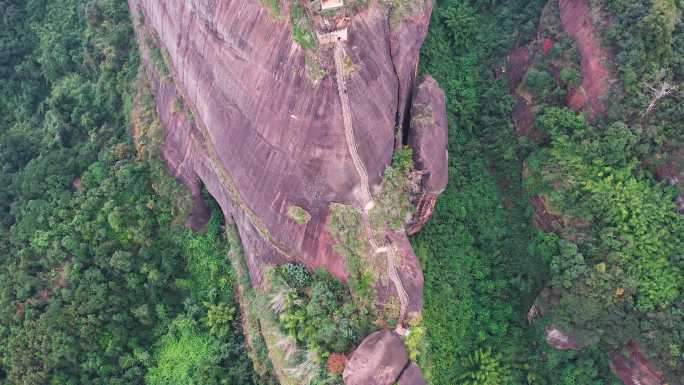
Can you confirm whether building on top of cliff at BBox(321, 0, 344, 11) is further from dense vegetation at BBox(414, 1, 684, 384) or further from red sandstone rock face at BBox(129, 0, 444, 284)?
dense vegetation at BBox(414, 1, 684, 384)

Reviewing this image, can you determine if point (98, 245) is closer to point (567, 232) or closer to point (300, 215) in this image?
point (300, 215)

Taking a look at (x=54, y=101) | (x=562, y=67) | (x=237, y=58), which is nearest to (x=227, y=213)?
(x=237, y=58)

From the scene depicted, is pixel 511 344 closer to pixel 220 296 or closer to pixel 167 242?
pixel 220 296

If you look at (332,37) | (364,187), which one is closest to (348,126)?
(364,187)

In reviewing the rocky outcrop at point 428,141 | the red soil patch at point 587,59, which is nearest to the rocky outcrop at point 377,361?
the rocky outcrop at point 428,141

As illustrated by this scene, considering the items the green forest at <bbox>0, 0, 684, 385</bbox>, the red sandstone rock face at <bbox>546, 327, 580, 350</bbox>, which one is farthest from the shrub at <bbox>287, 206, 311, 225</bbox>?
the red sandstone rock face at <bbox>546, 327, 580, 350</bbox>

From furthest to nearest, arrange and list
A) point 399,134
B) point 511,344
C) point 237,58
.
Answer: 1. point 511,344
2. point 399,134
3. point 237,58

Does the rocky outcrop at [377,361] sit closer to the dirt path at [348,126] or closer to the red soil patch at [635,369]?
the dirt path at [348,126]

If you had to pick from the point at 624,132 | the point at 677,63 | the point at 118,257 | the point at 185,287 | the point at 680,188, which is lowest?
the point at 185,287
